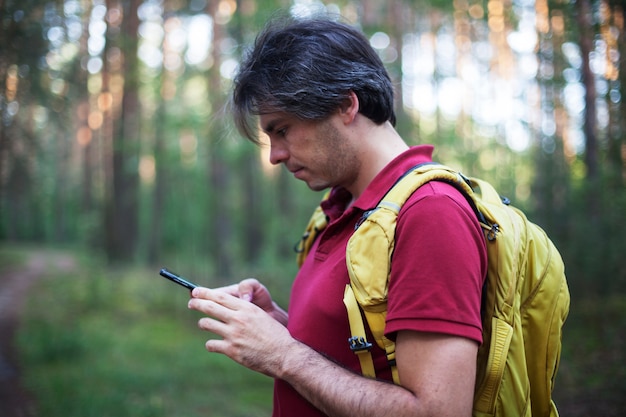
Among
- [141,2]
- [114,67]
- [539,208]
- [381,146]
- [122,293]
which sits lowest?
[122,293]

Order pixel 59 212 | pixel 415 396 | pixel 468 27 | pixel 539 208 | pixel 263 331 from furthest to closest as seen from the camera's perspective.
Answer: pixel 59 212 < pixel 468 27 < pixel 539 208 < pixel 263 331 < pixel 415 396

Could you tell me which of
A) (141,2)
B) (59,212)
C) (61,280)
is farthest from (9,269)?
(59,212)

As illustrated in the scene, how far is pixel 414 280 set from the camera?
1363mm

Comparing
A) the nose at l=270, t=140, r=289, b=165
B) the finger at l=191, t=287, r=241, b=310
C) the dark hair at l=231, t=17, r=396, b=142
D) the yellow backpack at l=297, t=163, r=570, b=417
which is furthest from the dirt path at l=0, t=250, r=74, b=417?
the yellow backpack at l=297, t=163, r=570, b=417

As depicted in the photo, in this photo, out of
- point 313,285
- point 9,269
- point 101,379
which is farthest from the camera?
point 9,269

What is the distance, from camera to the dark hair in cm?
182

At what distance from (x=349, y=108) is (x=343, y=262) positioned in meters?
0.61

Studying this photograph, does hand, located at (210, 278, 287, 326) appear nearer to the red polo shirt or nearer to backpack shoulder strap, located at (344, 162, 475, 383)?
the red polo shirt

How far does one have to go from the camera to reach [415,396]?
1.34m

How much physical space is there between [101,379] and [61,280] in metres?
6.22

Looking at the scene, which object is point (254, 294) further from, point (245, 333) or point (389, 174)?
point (389, 174)

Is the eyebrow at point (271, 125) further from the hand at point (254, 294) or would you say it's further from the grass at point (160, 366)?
the grass at point (160, 366)

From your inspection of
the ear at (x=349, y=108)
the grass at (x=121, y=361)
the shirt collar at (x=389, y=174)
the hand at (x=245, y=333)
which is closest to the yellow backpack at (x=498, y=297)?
the shirt collar at (x=389, y=174)

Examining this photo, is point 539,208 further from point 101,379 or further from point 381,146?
point 101,379
